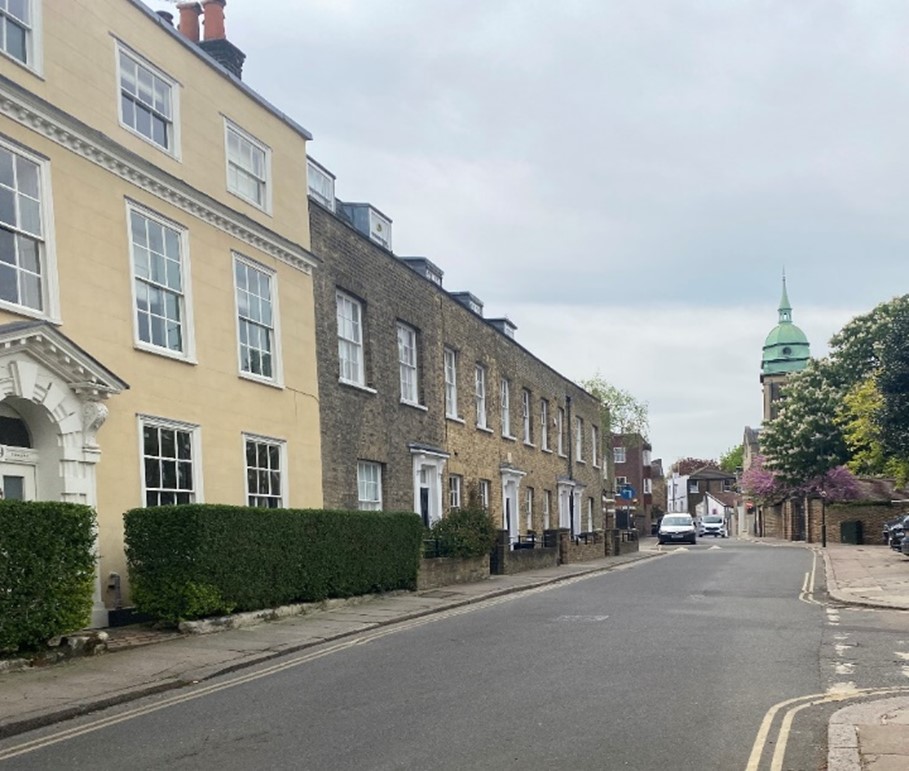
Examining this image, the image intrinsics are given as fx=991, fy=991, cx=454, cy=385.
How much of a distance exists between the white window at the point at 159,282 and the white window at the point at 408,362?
865cm

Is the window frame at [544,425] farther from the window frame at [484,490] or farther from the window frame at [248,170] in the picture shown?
the window frame at [248,170]

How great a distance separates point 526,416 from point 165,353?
2131 cm

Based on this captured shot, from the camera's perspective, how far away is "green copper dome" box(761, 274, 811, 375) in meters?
96.8

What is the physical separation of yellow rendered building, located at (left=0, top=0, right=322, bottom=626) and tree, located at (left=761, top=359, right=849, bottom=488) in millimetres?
37421

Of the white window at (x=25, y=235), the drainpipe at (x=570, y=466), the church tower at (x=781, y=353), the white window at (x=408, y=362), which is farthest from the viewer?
the church tower at (x=781, y=353)

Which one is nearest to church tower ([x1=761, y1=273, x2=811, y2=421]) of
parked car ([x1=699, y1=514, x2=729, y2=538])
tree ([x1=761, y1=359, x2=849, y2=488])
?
parked car ([x1=699, y1=514, x2=729, y2=538])

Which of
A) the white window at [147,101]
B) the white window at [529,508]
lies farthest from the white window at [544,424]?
the white window at [147,101]

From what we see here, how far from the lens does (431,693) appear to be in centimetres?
870

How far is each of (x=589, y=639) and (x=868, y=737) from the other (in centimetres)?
566

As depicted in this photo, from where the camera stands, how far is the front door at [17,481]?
12.1 meters

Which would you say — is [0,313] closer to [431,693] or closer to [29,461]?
[29,461]

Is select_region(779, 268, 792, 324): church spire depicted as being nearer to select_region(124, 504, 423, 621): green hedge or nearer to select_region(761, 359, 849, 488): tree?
select_region(761, 359, 849, 488): tree

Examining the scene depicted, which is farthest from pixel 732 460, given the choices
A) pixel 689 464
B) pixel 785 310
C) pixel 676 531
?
pixel 676 531

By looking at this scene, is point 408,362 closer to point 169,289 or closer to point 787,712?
point 169,289
